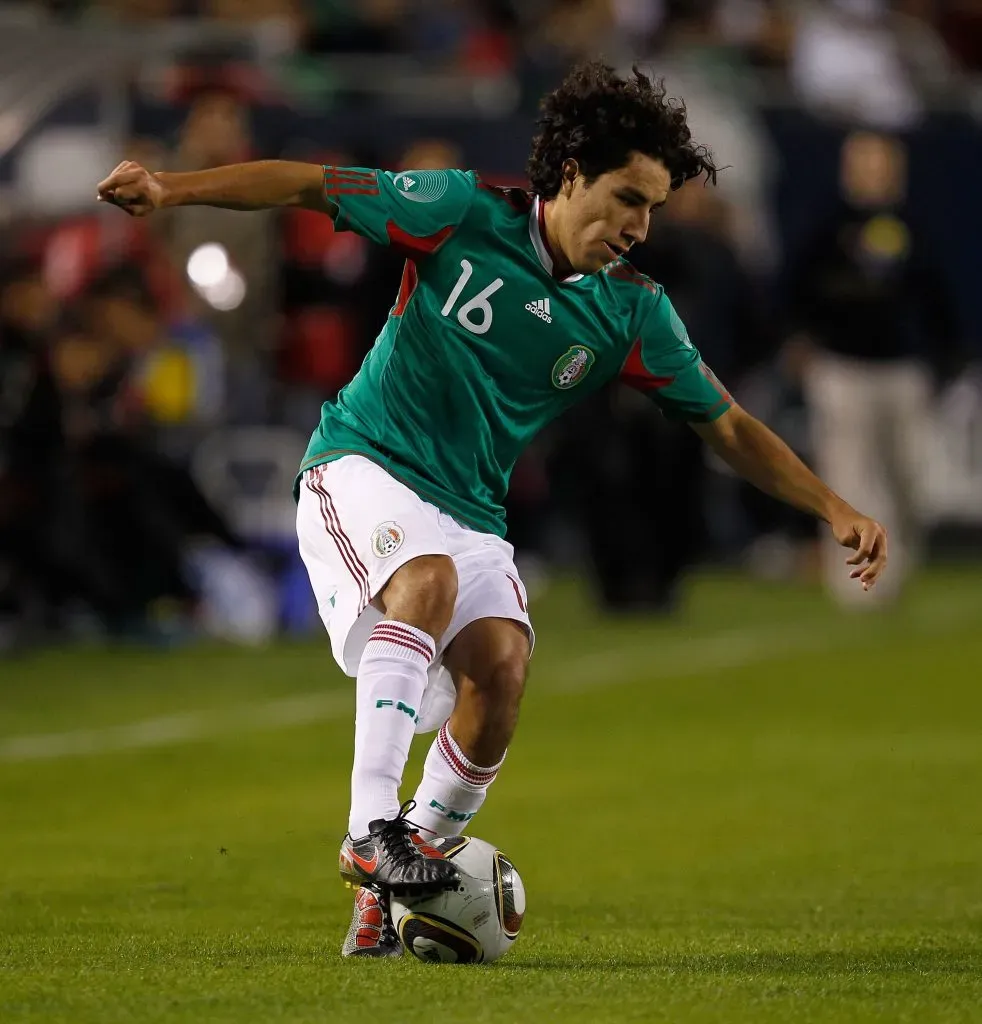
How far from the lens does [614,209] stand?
241 inches

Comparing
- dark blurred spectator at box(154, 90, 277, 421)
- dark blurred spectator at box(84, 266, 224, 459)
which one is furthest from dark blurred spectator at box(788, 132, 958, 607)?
dark blurred spectator at box(84, 266, 224, 459)

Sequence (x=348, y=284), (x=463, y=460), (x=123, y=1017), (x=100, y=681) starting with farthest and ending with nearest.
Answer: (x=348, y=284), (x=100, y=681), (x=463, y=460), (x=123, y=1017)

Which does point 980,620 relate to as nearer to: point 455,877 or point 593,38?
point 593,38

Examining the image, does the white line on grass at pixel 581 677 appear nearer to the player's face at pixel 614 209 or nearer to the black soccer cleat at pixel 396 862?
the black soccer cleat at pixel 396 862

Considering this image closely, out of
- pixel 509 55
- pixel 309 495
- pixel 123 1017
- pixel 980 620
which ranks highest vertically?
pixel 509 55

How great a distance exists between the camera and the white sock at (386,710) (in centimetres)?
580

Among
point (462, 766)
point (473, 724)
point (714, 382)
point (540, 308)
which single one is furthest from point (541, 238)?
point (462, 766)

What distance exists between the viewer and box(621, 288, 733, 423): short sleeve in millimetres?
6480

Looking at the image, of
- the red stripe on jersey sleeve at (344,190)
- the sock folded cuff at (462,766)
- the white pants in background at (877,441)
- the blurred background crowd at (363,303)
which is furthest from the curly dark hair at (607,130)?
the white pants in background at (877,441)

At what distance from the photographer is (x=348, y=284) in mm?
15758

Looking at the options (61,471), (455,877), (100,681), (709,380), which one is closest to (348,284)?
(61,471)

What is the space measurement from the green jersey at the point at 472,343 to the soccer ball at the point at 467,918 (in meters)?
0.97

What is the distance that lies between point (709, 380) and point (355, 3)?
48.9ft

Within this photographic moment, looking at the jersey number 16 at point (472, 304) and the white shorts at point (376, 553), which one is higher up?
the jersey number 16 at point (472, 304)
